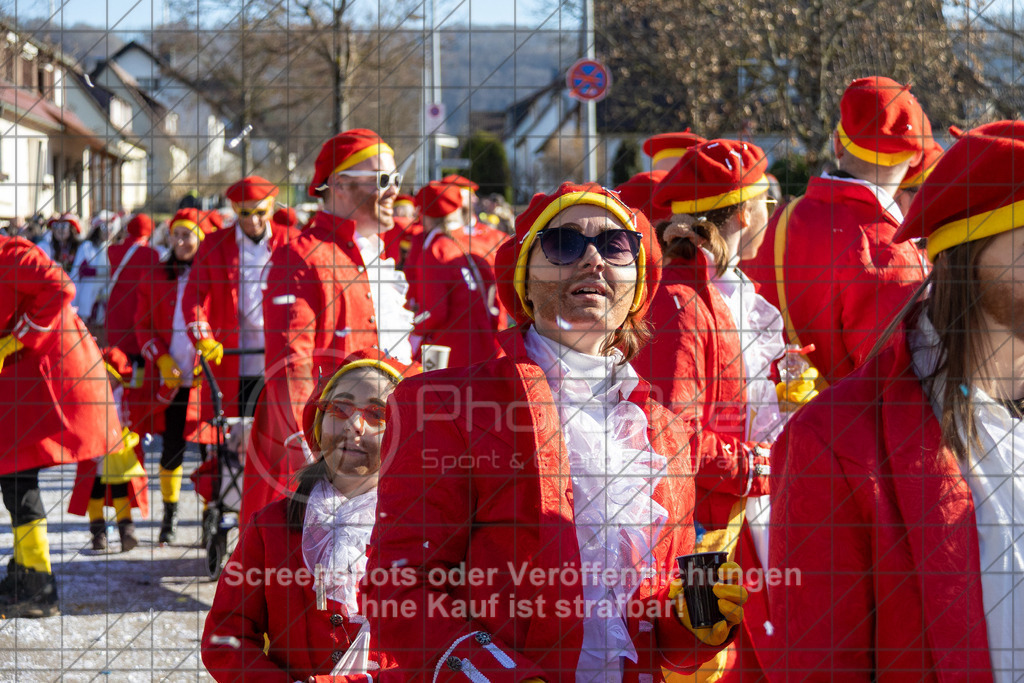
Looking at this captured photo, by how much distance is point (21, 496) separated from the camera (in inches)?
173

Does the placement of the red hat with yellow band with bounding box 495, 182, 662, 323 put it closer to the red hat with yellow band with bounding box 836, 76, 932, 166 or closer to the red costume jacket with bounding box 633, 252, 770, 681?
the red costume jacket with bounding box 633, 252, 770, 681

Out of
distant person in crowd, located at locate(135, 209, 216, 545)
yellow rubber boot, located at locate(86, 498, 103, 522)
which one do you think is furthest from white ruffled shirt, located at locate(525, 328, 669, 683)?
yellow rubber boot, located at locate(86, 498, 103, 522)

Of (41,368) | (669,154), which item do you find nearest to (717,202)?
(669,154)

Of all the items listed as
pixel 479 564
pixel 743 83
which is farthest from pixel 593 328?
pixel 743 83

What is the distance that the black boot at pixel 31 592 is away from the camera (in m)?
4.35

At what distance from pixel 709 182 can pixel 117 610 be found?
3.12 meters

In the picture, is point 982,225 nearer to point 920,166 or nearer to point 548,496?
point 548,496

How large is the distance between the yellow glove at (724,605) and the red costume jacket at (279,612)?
90cm

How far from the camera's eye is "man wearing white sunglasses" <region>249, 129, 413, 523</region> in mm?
3795

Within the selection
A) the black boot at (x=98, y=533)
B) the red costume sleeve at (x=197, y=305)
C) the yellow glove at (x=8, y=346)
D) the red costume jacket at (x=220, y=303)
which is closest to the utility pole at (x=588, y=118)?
the red costume jacket at (x=220, y=303)

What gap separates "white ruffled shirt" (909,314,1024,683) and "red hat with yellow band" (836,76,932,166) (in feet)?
6.25

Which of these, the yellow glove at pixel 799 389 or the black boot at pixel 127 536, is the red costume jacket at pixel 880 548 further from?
the black boot at pixel 127 536

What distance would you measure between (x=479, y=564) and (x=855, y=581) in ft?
2.07

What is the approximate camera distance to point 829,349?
11.5 ft
